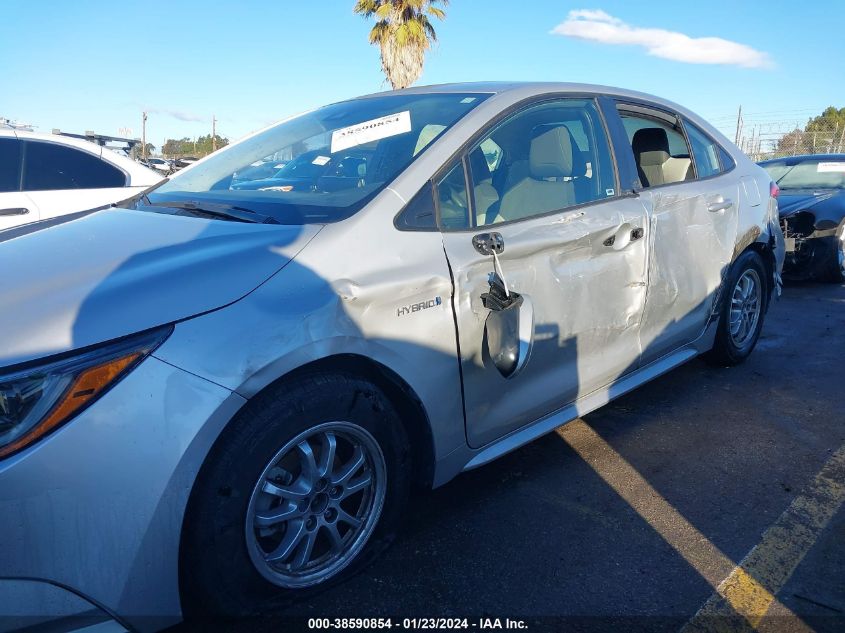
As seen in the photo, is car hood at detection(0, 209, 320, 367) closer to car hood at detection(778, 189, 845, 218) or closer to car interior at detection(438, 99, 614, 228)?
car interior at detection(438, 99, 614, 228)

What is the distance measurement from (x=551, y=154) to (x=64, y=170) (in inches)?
159

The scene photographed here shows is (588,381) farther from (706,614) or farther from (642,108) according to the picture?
(642,108)

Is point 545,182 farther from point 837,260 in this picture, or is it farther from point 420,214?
point 837,260

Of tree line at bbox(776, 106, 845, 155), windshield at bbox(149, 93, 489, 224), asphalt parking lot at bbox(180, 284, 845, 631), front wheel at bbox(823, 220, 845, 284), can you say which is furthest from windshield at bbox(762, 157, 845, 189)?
tree line at bbox(776, 106, 845, 155)

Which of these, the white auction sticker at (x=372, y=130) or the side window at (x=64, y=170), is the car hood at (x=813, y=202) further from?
the side window at (x=64, y=170)

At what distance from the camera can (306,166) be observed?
2621 mm

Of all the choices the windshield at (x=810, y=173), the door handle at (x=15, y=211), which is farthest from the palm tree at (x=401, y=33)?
the door handle at (x=15, y=211)

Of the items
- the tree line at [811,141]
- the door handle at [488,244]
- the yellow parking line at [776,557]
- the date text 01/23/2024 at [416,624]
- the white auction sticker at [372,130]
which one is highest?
the tree line at [811,141]

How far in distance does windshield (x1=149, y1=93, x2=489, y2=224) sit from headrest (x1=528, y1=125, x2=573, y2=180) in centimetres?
33

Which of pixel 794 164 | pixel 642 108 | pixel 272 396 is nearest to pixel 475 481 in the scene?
pixel 272 396

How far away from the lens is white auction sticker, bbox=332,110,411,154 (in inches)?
101

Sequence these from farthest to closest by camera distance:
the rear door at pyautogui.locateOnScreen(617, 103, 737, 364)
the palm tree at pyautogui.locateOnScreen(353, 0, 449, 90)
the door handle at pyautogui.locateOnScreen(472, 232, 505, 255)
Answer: the palm tree at pyautogui.locateOnScreen(353, 0, 449, 90) < the rear door at pyautogui.locateOnScreen(617, 103, 737, 364) < the door handle at pyautogui.locateOnScreen(472, 232, 505, 255)

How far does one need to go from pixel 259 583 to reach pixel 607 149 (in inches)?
91.5

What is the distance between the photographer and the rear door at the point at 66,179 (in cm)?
477
